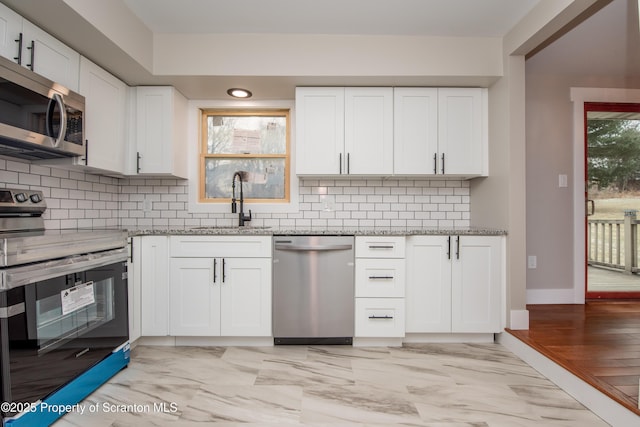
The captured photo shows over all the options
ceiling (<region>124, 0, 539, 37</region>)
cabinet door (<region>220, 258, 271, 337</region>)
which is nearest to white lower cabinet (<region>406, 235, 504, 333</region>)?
cabinet door (<region>220, 258, 271, 337</region>)

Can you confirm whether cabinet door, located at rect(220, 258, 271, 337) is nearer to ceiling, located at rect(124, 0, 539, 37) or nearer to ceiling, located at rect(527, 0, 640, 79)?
ceiling, located at rect(124, 0, 539, 37)

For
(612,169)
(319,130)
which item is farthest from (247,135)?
(612,169)

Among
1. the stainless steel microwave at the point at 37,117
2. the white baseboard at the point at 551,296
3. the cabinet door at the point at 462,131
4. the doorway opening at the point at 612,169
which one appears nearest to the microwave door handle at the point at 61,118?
the stainless steel microwave at the point at 37,117

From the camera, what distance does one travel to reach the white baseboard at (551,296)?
3.36 m

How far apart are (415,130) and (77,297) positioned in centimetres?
267

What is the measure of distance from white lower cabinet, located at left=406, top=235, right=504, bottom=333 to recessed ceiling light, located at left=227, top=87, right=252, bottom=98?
6.31 feet

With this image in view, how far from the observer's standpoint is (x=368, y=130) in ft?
9.63

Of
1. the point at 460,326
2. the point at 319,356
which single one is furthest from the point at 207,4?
the point at 460,326

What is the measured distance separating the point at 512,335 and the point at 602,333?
→ 638 mm

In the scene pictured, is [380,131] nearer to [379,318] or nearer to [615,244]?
[379,318]

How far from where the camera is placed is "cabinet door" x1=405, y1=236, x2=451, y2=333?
2.71 m

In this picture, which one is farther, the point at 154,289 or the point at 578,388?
the point at 154,289

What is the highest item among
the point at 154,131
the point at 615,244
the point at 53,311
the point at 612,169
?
the point at 154,131

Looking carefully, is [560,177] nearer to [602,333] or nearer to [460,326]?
[602,333]
